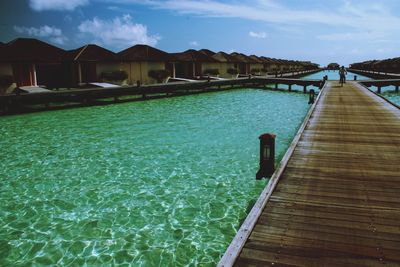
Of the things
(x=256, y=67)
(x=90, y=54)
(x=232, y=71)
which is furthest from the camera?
(x=256, y=67)

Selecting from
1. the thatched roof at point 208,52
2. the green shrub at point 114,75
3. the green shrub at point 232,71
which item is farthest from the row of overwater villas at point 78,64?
the green shrub at point 232,71

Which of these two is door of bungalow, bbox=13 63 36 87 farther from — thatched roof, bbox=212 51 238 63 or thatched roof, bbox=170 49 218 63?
thatched roof, bbox=212 51 238 63

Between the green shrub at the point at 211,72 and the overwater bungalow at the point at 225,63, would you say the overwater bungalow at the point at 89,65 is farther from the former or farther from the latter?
the overwater bungalow at the point at 225,63

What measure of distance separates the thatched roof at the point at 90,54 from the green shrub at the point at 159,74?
17.5 feet

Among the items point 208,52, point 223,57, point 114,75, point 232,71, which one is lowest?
point 114,75

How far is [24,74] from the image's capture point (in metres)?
26.6

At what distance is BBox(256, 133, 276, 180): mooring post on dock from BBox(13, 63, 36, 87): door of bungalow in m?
24.6

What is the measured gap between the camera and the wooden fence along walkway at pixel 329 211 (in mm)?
4137

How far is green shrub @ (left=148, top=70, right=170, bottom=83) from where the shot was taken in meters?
35.4

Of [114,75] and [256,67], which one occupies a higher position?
[256,67]

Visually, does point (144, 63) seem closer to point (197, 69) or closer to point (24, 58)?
point (197, 69)

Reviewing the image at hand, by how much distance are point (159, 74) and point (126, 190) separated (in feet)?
92.9

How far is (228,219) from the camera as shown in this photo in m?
7.25

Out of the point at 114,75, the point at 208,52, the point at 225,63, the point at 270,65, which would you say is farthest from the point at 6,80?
the point at 270,65
